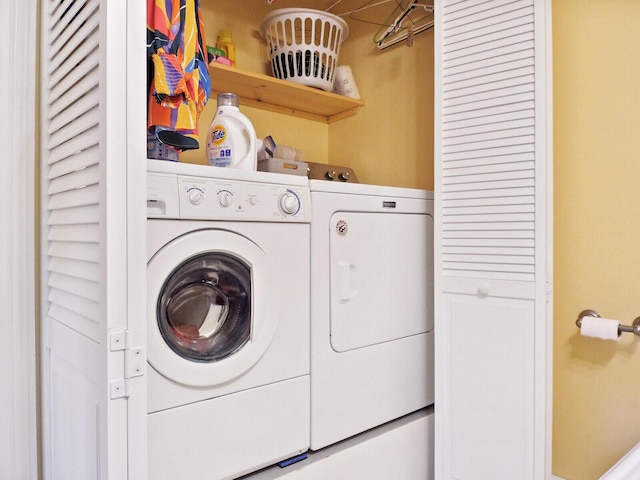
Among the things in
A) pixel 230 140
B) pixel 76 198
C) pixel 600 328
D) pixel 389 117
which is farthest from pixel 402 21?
pixel 76 198

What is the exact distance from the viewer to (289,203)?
1.36 metres

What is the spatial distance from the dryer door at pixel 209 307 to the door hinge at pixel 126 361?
13cm

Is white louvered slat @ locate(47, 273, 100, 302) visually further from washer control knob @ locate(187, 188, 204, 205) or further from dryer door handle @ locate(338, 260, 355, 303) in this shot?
dryer door handle @ locate(338, 260, 355, 303)

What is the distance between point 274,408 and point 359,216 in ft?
2.36

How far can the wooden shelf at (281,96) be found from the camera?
6.36 feet

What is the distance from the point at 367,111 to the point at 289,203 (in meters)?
1.25

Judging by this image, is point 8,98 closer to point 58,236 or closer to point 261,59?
point 58,236

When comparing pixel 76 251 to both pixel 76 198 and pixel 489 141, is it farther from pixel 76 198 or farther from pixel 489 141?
pixel 489 141

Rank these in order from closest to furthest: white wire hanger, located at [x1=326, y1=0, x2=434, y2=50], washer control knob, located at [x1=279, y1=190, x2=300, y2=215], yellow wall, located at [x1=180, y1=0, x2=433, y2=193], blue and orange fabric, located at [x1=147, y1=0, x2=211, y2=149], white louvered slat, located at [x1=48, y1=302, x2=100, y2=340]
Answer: white louvered slat, located at [x1=48, y1=302, x2=100, y2=340], blue and orange fabric, located at [x1=147, y1=0, x2=211, y2=149], washer control knob, located at [x1=279, y1=190, x2=300, y2=215], white wire hanger, located at [x1=326, y1=0, x2=434, y2=50], yellow wall, located at [x1=180, y1=0, x2=433, y2=193]

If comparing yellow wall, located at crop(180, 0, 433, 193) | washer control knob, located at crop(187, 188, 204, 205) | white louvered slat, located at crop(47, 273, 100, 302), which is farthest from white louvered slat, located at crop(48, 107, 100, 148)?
yellow wall, located at crop(180, 0, 433, 193)

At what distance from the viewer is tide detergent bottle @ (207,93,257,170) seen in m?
1.44

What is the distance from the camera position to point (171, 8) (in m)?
1.20

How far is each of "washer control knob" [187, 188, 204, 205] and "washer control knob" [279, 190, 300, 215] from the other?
0.27m

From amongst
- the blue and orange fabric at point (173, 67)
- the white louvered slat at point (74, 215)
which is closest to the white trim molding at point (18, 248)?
the white louvered slat at point (74, 215)
